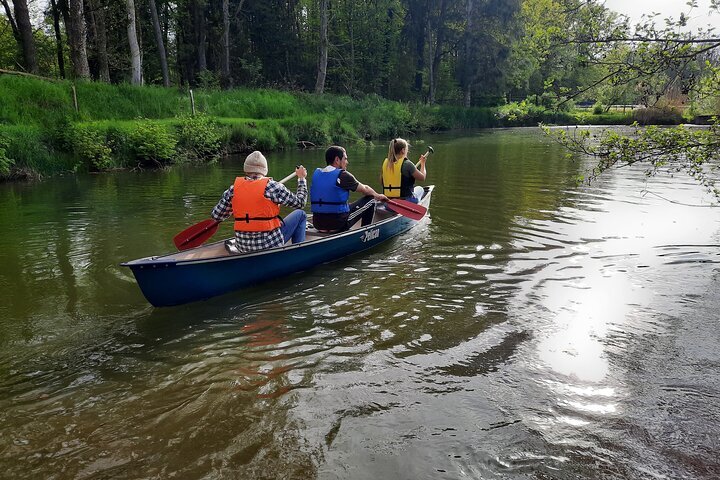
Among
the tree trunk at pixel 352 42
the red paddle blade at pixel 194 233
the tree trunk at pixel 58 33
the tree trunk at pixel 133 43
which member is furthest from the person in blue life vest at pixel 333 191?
the tree trunk at pixel 352 42

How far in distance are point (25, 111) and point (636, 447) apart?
1617 centimetres

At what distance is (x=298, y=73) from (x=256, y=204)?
3638cm

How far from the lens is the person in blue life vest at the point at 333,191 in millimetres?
6797

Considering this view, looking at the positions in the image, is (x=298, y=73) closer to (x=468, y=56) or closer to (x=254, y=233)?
(x=468, y=56)

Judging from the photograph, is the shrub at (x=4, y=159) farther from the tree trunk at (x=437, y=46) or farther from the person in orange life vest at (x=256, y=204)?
the tree trunk at (x=437, y=46)

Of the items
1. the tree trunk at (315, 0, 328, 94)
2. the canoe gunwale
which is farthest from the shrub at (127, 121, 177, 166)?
the tree trunk at (315, 0, 328, 94)

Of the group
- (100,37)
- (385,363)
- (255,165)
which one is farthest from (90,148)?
(385,363)

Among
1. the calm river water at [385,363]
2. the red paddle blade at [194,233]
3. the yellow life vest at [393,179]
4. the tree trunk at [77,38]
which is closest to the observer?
the calm river water at [385,363]

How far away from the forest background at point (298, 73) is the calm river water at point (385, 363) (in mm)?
1898

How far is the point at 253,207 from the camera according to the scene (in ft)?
18.2

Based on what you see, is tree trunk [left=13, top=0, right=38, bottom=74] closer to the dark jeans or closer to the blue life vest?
the dark jeans

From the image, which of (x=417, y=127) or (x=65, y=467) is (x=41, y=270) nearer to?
(x=65, y=467)

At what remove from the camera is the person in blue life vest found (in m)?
6.80

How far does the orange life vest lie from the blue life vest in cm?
130
